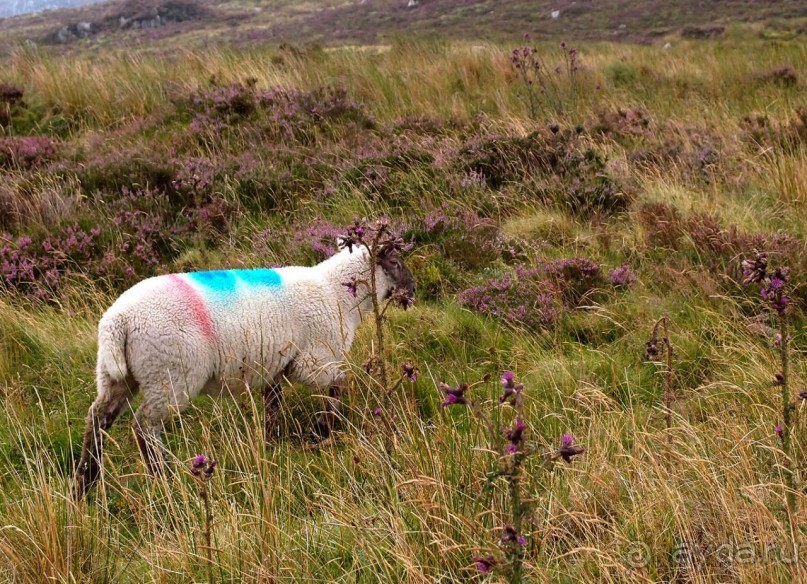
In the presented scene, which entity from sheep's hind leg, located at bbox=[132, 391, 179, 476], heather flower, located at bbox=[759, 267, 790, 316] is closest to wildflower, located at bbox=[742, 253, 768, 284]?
heather flower, located at bbox=[759, 267, 790, 316]

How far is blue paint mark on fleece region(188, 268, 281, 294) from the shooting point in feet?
13.5

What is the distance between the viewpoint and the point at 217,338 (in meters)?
4.05

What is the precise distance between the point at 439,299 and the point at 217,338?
8.06ft

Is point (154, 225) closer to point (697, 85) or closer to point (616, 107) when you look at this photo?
point (616, 107)

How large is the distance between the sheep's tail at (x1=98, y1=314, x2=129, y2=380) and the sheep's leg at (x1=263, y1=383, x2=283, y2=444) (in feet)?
2.78

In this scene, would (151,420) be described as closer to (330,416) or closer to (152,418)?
(152,418)

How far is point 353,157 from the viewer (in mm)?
8727

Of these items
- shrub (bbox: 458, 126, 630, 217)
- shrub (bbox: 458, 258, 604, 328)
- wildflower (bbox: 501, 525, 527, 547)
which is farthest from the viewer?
shrub (bbox: 458, 126, 630, 217)

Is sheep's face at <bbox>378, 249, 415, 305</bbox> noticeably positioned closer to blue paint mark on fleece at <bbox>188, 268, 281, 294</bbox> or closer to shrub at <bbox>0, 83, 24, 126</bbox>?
blue paint mark on fleece at <bbox>188, 268, 281, 294</bbox>

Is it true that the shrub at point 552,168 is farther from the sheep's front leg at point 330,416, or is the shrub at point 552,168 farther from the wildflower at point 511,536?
the wildflower at point 511,536

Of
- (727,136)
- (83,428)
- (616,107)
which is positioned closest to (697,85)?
(616,107)

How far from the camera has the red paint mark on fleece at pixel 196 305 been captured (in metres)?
3.95

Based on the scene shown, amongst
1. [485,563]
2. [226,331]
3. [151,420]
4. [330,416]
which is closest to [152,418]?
[151,420]

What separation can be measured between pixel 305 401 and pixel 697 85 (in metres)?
10.5
